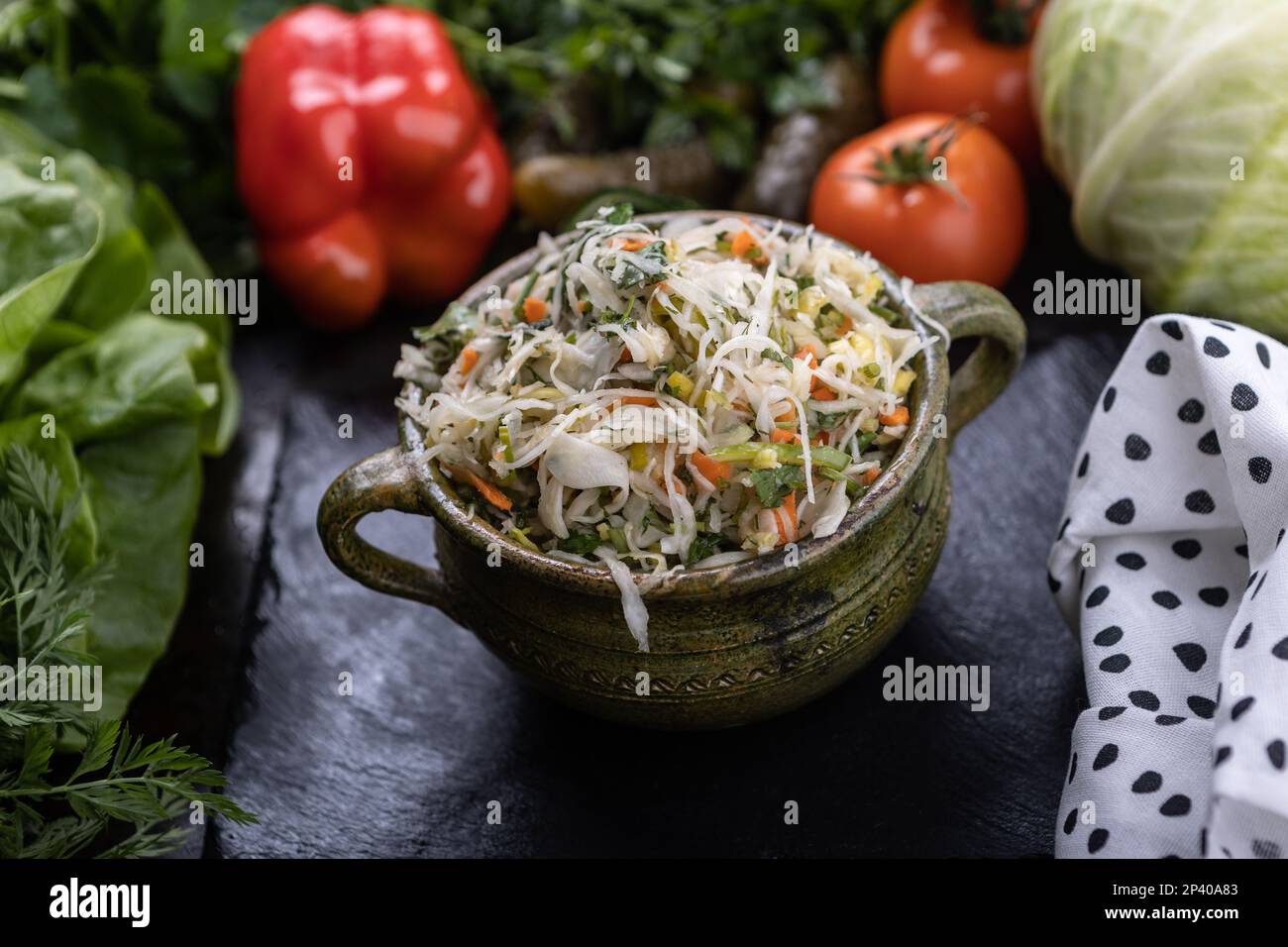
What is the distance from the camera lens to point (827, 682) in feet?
7.12

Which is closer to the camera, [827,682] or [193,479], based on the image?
[827,682]

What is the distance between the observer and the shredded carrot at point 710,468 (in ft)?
6.29

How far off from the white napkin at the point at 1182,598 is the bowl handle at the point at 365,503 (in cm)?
114

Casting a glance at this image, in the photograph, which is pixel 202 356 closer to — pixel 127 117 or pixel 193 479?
pixel 193 479

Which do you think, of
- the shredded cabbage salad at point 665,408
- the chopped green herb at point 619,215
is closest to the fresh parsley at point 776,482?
the shredded cabbage salad at point 665,408

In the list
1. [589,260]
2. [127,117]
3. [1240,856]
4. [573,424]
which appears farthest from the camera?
[127,117]

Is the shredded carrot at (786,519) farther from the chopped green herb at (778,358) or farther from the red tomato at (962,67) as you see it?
the red tomato at (962,67)

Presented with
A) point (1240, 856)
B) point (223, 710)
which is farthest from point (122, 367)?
point (1240, 856)

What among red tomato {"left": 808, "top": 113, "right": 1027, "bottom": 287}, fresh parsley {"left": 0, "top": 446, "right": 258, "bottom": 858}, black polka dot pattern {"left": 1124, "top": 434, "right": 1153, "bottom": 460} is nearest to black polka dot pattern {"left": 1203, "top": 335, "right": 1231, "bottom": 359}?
black polka dot pattern {"left": 1124, "top": 434, "right": 1153, "bottom": 460}

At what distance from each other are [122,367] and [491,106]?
1.59m

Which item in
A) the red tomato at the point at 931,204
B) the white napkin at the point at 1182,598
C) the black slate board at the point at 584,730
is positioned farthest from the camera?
the red tomato at the point at 931,204

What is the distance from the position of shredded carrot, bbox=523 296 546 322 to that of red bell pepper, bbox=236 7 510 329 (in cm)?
129

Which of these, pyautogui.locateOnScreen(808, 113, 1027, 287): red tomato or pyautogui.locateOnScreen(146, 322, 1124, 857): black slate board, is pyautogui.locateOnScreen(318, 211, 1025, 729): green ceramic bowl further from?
pyautogui.locateOnScreen(808, 113, 1027, 287): red tomato

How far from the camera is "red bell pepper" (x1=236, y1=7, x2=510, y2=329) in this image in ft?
10.9
